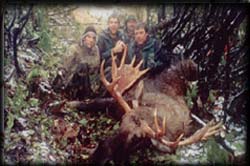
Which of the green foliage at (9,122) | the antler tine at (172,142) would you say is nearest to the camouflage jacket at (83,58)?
the green foliage at (9,122)

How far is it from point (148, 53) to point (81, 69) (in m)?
0.34

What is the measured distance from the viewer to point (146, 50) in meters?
2.43

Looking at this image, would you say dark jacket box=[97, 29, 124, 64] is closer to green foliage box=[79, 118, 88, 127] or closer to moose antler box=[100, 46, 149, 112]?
moose antler box=[100, 46, 149, 112]

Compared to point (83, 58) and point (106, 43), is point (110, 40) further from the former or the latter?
point (83, 58)

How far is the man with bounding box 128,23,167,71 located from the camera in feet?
7.96

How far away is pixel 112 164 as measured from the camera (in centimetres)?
243

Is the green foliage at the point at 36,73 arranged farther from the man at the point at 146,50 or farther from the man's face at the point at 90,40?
the man at the point at 146,50

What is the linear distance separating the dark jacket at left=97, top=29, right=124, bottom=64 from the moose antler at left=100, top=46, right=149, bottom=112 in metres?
0.02

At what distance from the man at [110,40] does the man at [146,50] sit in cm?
6

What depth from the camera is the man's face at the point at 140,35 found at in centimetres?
242

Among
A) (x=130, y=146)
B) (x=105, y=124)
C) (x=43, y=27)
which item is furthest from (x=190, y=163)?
(x=43, y=27)

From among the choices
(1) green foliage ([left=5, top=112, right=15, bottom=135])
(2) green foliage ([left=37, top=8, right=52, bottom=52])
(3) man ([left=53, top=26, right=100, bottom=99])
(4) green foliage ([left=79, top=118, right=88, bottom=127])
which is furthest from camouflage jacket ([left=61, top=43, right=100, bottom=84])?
(1) green foliage ([left=5, top=112, right=15, bottom=135])

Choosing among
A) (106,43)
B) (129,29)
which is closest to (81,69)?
(106,43)

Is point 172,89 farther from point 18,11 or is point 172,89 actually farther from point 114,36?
point 18,11
